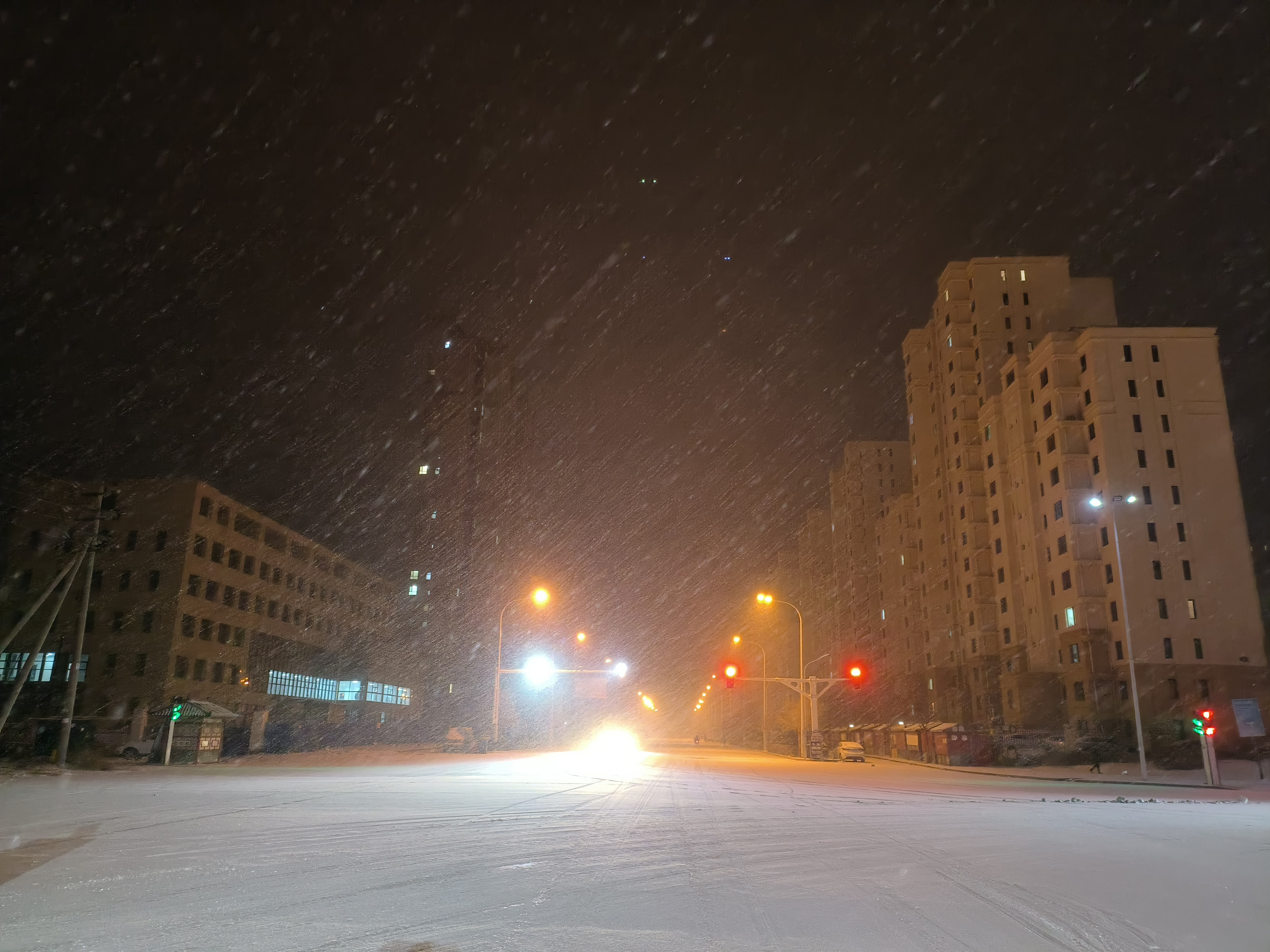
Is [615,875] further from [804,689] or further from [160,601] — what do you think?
[160,601]

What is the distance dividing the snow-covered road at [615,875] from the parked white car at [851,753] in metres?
34.0

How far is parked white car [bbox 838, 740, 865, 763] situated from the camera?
5097cm

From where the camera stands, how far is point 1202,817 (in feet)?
53.3

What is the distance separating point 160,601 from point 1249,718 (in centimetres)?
6030

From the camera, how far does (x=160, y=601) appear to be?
59.7 meters

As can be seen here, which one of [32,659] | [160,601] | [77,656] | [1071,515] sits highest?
[1071,515]

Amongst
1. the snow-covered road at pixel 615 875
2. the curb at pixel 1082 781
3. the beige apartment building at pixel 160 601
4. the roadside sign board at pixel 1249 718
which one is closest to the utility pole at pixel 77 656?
the snow-covered road at pixel 615 875

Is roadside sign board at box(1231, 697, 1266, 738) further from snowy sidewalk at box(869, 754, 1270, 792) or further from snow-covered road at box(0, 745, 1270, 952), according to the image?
snow-covered road at box(0, 745, 1270, 952)

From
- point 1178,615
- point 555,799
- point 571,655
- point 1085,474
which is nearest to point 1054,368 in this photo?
point 1085,474

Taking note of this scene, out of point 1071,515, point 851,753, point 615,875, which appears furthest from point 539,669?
point 1071,515

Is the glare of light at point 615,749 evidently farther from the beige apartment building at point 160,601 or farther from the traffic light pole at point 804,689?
the beige apartment building at point 160,601

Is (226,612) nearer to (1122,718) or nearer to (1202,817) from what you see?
(1122,718)

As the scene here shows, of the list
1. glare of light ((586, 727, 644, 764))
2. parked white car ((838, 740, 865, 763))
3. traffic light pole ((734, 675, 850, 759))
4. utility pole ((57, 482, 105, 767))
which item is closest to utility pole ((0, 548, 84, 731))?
utility pole ((57, 482, 105, 767))

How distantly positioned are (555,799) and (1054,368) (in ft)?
176
